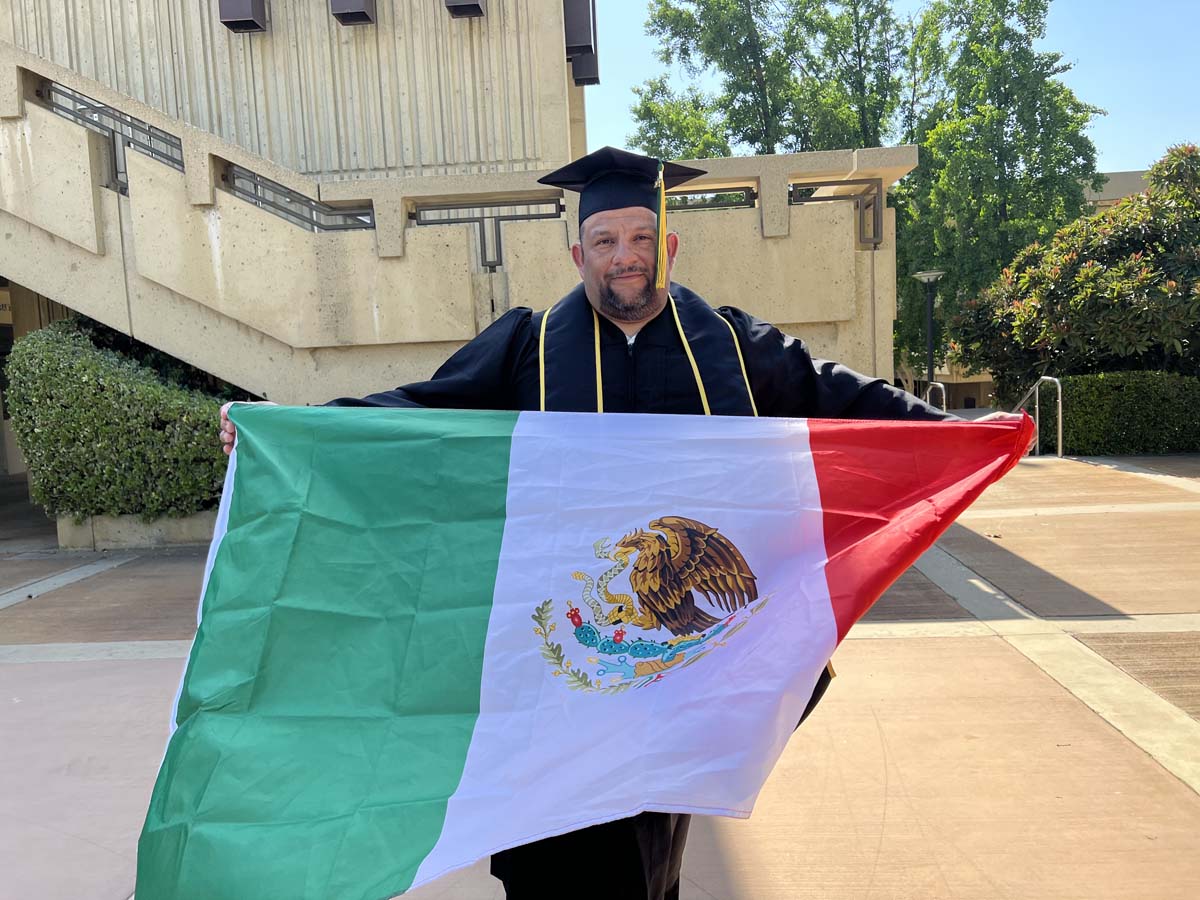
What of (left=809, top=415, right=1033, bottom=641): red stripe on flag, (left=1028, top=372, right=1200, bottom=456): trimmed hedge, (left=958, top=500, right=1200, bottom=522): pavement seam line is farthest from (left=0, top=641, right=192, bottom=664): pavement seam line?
(left=1028, top=372, right=1200, bottom=456): trimmed hedge

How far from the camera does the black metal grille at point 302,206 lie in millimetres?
8656

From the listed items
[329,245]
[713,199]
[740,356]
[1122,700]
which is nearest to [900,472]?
[740,356]

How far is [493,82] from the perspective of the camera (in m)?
10.4

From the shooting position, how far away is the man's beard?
8.49ft

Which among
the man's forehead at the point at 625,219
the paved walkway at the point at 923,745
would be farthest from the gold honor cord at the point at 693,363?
the paved walkway at the point at 923,745

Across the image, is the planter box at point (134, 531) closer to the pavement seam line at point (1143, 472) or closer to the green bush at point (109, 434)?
the green bush at point (109, 434)

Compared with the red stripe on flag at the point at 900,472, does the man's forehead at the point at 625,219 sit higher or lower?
higher

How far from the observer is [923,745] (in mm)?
3867

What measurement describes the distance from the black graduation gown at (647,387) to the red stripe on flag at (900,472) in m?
0.10

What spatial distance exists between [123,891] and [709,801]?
6.93ft

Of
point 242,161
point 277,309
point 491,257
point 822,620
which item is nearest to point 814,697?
point 822,620

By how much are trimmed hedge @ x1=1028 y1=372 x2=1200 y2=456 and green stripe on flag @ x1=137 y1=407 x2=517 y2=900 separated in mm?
12831

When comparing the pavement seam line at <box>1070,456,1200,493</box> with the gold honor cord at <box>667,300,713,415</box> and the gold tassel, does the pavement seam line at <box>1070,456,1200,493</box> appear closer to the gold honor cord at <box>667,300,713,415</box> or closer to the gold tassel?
the gold honor cord at <box>667,300,713,415</box>

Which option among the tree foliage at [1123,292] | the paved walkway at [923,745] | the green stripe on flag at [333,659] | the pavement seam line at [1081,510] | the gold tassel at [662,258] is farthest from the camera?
the tree foliage at [1123,292]
